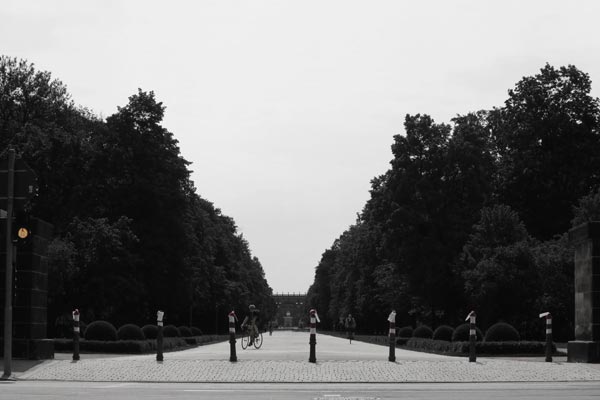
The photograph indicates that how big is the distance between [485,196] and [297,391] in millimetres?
51115

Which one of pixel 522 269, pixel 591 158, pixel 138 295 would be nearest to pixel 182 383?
pixel 522 269

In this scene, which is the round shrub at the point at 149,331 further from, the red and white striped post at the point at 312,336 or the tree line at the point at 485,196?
the red and white striped post at the point at 312,336

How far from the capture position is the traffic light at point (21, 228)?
21094 millimetres

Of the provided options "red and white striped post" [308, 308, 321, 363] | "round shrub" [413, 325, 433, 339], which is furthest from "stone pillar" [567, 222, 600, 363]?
"round shrub" [413, 325, 433, 339]

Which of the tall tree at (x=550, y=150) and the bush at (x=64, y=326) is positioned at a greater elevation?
the tall tree at (x=550, y=150)

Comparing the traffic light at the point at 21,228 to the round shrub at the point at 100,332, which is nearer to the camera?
the traffic light at the point at 21,228

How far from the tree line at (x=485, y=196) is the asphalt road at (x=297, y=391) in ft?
122

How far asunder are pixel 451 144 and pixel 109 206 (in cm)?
2328

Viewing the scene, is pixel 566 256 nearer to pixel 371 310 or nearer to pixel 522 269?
pixel 522 269

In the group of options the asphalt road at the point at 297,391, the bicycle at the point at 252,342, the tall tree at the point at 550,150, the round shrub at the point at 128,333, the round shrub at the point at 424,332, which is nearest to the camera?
the asphalt road at the point at 297,391

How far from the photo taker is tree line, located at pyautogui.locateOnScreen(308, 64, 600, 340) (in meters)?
56.3

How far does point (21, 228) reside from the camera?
21203 millimetres

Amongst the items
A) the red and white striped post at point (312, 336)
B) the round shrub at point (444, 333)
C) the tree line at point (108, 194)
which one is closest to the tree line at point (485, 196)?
the round shrub at point (444, 333)

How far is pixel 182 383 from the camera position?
19.0 metres
